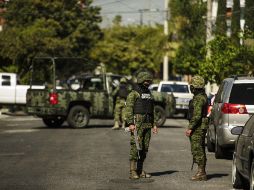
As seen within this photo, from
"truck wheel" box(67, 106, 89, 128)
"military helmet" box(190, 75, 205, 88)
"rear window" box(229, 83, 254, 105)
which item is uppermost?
"military helmet" box(190, 75, 205, 88)

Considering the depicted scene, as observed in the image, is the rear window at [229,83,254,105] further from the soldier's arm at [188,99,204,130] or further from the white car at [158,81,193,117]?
the white car at [158,81,193,117]

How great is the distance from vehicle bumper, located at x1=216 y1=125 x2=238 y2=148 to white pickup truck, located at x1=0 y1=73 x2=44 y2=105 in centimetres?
2714

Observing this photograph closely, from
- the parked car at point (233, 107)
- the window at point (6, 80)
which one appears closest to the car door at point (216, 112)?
the parked car at point (233, 107)

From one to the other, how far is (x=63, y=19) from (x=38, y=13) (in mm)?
2158

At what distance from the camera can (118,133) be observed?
100 feet

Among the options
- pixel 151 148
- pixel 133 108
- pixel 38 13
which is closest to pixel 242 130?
pixel 133 108

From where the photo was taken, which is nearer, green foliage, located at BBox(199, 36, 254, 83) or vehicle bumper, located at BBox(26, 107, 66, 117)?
vehicle bumper, located at BBox(26, 107, 66, 117)

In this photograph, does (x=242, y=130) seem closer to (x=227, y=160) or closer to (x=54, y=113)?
(x=227, y=160)

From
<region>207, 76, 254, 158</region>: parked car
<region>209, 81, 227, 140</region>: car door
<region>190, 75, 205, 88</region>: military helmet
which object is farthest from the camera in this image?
<region>209, 81, 227, 140</region>: car door

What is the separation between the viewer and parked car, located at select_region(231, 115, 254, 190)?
41.7 feet

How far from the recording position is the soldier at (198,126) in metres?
15.6

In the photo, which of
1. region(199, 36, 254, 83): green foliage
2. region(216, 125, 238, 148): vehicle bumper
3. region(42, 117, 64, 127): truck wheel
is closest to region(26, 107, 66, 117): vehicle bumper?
region(42, 117, 64, 127): truck wheel

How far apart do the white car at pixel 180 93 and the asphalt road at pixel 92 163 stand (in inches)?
479

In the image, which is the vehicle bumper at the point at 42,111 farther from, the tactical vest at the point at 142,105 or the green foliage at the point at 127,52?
the green foliage at the point at 127,52
